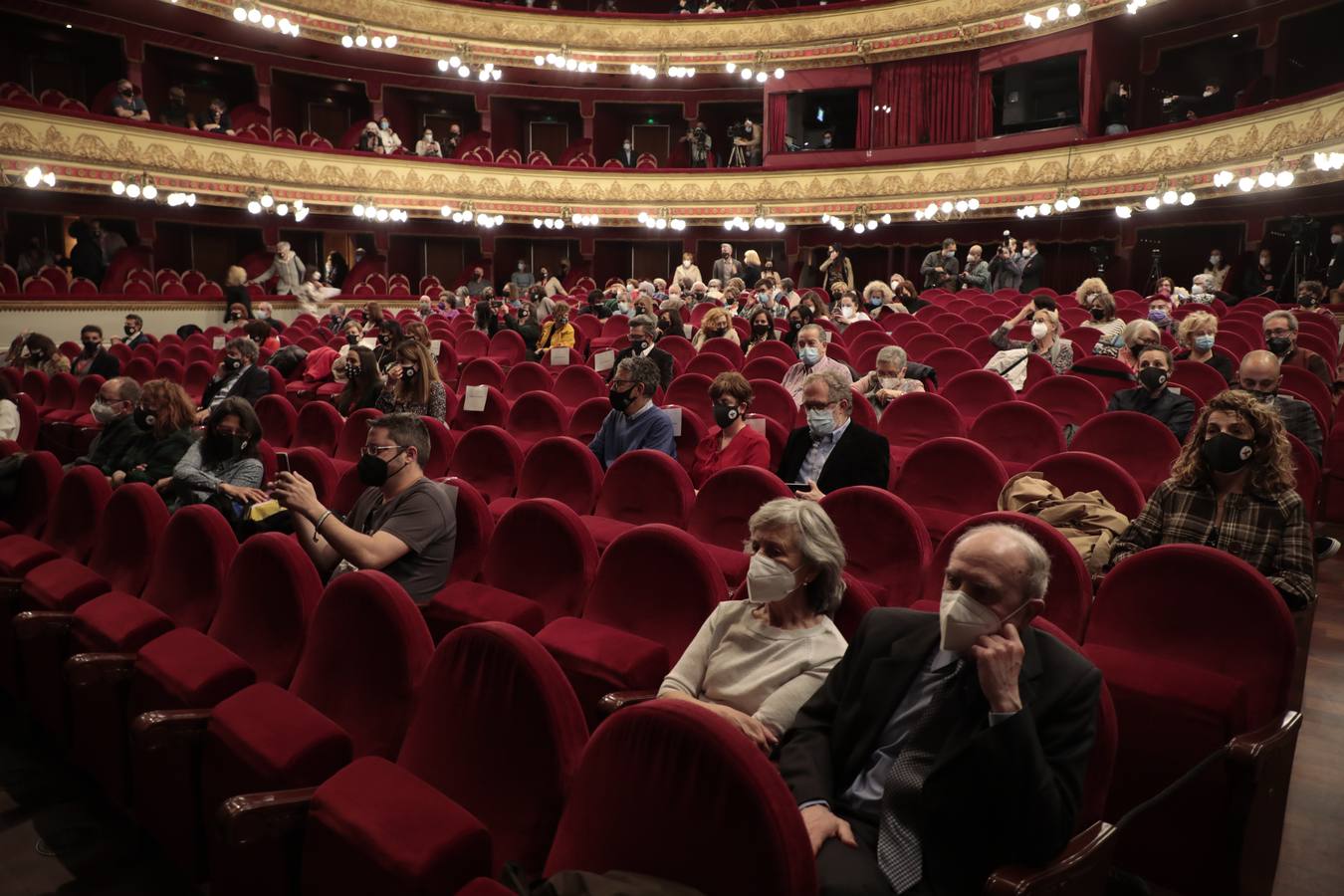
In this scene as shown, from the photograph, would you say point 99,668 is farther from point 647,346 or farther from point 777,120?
point 777,120

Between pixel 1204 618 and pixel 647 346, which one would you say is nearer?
pixel 1204 618

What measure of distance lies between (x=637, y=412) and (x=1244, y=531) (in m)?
2.02

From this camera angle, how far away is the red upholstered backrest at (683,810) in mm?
1014

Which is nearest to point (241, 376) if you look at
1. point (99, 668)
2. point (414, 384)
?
point (414, 384)

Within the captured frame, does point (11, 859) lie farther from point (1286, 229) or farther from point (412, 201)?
point (412, 201)

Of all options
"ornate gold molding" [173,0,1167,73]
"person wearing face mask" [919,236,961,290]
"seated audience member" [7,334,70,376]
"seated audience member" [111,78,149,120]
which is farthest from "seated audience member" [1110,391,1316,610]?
"seated audience member" [111,78,149,120]

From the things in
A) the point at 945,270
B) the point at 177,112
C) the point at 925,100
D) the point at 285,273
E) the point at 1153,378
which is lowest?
the point at 1153,378

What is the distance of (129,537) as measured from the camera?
2602 millimetres

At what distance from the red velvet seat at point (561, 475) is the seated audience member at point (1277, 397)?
7.72 feet

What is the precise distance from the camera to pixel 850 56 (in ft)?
44.8

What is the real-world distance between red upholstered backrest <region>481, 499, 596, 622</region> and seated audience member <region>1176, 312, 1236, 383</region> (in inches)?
134

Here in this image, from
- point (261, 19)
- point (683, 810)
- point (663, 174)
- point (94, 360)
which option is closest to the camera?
point (683, 810)

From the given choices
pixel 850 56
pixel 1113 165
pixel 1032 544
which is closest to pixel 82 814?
pixel 1032 544

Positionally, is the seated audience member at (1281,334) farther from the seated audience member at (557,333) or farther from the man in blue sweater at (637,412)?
the seated audience member at (557,333)
